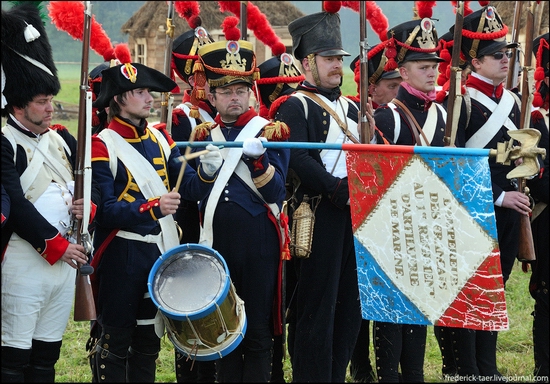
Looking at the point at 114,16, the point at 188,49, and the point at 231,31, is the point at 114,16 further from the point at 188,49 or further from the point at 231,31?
the point at 231,31

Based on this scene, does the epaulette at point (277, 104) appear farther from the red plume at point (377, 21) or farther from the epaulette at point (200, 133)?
the red plume at point (377, 21)

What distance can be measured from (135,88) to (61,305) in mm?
1263

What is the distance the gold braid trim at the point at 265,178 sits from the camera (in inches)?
191

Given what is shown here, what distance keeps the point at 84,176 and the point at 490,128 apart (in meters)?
2.74

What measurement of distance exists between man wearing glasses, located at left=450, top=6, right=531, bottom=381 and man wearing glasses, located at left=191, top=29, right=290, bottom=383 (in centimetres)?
137

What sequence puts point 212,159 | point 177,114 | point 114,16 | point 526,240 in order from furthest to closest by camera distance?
1. point 114,16
2. point 177,114
3. point 526,240
4. point 212,159

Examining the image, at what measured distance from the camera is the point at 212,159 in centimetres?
465

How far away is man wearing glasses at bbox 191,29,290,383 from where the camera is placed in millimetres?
4977

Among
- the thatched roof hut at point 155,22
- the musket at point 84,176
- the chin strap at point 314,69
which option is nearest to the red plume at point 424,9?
the chin strap at point 314,69

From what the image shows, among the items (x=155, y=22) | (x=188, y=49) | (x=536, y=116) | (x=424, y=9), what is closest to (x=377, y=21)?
(x=424, y=9)

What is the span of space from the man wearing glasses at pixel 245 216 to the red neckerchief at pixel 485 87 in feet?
5.10

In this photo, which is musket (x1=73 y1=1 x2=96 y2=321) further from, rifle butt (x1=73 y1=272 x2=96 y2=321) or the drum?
the drum

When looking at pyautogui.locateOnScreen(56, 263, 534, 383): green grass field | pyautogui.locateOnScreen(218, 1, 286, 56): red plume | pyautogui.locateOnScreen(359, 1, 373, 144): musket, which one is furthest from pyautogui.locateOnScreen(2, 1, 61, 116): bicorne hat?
pyautogui.locateOnScreen(56, 263, 534, 383): green grass field

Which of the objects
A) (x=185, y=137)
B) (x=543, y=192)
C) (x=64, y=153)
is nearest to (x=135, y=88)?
(x=64, y=153)
